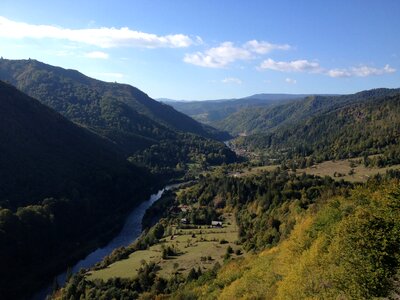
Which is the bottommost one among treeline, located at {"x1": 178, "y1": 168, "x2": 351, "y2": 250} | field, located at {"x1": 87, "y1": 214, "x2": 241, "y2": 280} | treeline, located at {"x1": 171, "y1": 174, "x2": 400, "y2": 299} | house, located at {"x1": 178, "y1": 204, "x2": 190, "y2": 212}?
field, located at {"x1": 87, "y1": 214, "x2": 241, "y2": 280}

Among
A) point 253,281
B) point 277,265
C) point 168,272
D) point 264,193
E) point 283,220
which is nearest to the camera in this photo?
point 253,281

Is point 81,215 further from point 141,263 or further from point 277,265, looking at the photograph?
point 277,265

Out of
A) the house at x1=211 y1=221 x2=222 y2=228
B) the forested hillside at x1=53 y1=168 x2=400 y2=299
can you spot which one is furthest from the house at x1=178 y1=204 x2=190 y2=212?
the forested hillside at x1=53 y1=168 x2=400 y2=299

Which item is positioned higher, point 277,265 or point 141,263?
point 277,265

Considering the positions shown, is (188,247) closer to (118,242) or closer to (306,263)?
(118,242)

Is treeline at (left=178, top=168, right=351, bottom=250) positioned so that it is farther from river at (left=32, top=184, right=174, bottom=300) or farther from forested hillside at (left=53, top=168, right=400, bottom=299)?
river at (left=32, top=184, right=174, bottom=300)

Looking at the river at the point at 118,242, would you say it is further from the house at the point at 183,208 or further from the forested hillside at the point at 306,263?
the house at the point at 183,208

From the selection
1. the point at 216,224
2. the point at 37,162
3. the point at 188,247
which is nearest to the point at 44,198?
the point at 37,162

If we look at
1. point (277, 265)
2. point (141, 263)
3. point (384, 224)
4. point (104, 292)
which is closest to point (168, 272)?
point (141, 263)
